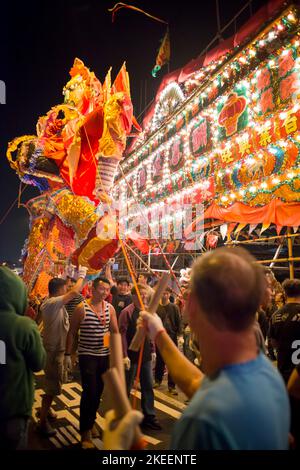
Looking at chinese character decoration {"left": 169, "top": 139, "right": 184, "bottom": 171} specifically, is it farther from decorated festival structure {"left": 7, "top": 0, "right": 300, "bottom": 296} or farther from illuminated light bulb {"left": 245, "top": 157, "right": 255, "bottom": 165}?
illuminated light bulb {"left": 245, "top": 157, "right": 255, "bottom": 165}

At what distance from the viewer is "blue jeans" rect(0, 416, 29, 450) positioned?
191 cm

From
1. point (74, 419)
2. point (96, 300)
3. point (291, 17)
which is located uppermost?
point (291, 17)

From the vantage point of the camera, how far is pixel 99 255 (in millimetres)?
5527

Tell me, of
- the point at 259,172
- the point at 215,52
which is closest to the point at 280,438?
the point at 259,172

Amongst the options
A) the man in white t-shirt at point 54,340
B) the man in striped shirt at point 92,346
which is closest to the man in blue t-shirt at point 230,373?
the man in striped shirt at point 92,346

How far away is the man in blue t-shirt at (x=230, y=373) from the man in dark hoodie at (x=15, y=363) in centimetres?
119

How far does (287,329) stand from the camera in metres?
3.12

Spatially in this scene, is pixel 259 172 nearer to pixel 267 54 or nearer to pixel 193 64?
pixel 267 54

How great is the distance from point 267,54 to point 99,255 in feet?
20.6

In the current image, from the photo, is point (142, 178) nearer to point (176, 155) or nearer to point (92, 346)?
point (176, 155)

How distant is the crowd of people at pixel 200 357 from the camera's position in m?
0.92

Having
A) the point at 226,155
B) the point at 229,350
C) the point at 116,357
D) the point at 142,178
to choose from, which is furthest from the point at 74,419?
the point at 142,178

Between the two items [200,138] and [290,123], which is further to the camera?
[200,138]

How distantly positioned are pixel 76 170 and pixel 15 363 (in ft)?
12.3
